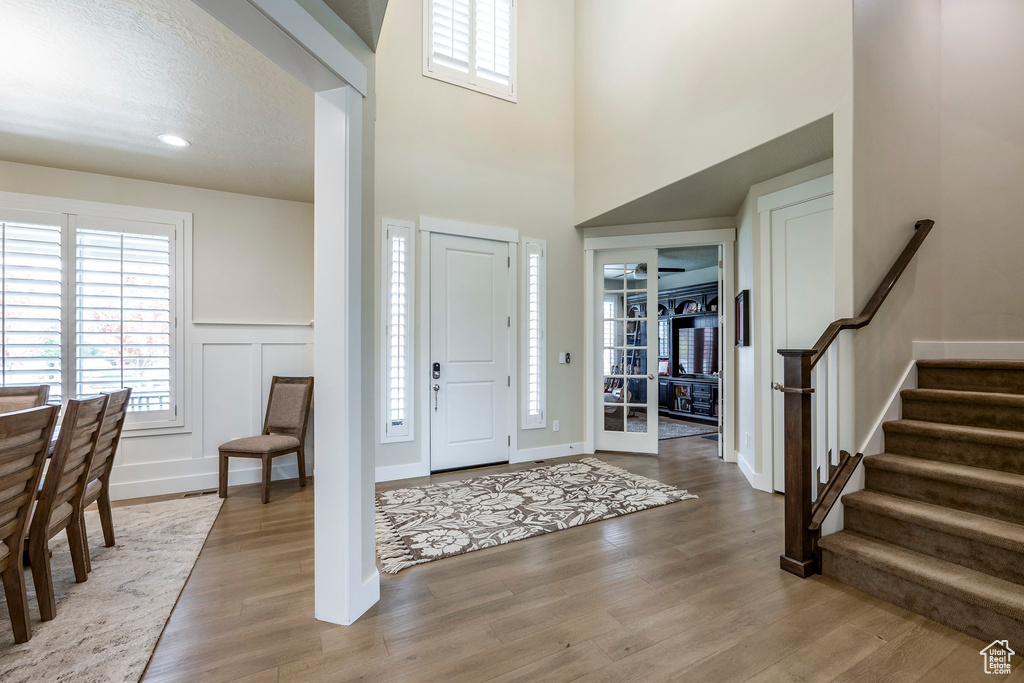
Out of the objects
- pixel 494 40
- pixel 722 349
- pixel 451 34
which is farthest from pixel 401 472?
pixel 494 40

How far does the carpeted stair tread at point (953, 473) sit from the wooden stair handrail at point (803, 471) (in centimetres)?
19

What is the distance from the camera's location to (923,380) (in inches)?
113

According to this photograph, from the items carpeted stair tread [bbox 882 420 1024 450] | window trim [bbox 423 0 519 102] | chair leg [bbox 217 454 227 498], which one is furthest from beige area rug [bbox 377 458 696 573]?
window trim [bbox 423 0 519 102]

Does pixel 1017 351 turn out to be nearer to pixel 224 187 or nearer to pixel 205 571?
pixel 205 571

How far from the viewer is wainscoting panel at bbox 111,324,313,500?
12.0 feet

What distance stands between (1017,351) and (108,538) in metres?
5.89

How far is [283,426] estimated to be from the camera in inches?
156

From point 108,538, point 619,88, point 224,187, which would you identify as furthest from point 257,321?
point 619,88

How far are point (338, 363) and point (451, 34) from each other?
4034mm

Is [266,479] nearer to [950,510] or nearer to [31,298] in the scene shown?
[31,298]

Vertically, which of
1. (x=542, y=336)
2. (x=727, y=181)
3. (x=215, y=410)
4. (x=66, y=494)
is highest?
(x=727, y=181)

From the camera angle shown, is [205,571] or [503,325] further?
[503,325]

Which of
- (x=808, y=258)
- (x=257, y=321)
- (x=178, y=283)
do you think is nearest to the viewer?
(x=808, y=258)

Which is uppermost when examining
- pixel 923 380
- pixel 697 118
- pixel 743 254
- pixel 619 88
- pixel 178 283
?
pixel 619 88
